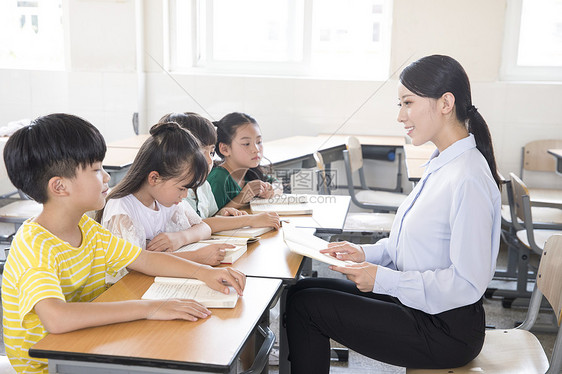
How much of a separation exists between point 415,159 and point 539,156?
1.26 m

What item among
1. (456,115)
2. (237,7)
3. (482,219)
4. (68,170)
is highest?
(237,7)

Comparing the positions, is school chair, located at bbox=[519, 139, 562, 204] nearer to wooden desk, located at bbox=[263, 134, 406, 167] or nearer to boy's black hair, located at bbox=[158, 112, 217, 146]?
wooden desk, located at bbox=[263, 134, 406, 167]

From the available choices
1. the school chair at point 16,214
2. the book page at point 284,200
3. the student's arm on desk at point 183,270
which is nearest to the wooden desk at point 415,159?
the book page at point 284,200

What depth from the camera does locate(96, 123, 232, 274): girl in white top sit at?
5.90 feet

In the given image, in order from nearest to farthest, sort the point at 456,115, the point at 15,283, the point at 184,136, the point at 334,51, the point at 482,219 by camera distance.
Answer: the point at 15,283, the point at 482,219, the point at 456,115, the point at 184,136, the point at 334,51

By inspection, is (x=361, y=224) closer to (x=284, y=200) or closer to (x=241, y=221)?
(x=284, y=200)

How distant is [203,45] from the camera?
5.20 meters

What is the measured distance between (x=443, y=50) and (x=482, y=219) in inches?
129

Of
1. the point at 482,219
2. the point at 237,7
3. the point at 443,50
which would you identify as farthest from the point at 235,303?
the point at 237,7

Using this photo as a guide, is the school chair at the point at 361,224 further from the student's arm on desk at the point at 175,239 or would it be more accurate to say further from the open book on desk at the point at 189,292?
the open book on desk at the point at 189,292

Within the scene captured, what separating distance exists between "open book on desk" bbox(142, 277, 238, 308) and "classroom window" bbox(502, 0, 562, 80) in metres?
3.88

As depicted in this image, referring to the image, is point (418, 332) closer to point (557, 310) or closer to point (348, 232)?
point (557, 310)

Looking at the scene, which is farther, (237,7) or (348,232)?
(237,7)

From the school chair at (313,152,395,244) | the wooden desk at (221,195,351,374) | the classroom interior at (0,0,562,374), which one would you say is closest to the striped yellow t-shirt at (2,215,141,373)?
the wooden desk at (221,195,351,374)
